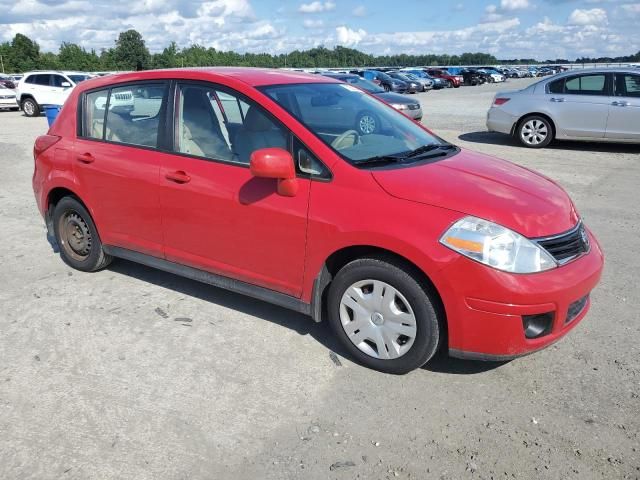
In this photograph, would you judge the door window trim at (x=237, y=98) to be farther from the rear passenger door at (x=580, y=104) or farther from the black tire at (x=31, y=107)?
the black tire at (x=31, y=107)

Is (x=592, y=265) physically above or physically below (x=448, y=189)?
below

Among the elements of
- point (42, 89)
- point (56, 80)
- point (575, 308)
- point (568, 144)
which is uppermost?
point (56, 80)

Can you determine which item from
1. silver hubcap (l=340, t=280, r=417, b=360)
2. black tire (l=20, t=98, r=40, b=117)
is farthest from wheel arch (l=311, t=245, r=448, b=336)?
black tire (l=20, t=98, r=40, b=117)

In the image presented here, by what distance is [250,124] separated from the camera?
3637 millimetres

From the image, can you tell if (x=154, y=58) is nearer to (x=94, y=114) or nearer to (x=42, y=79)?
(x=42, y=79)

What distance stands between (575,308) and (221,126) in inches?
99.9

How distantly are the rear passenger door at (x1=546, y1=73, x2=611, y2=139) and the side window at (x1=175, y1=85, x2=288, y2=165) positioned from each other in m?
9.17

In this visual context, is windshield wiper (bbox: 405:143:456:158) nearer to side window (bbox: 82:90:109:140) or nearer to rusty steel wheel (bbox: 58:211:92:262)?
side window (bbox: 82:90:109:140)

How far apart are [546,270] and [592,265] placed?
0.47 m

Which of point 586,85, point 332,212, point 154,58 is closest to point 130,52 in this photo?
point 154,58

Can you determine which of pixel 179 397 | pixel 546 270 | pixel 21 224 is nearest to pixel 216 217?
pixel 179 397

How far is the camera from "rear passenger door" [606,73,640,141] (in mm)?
10359

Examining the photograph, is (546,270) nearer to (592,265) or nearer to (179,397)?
(592,265)

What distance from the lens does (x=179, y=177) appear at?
3844 millimetres
